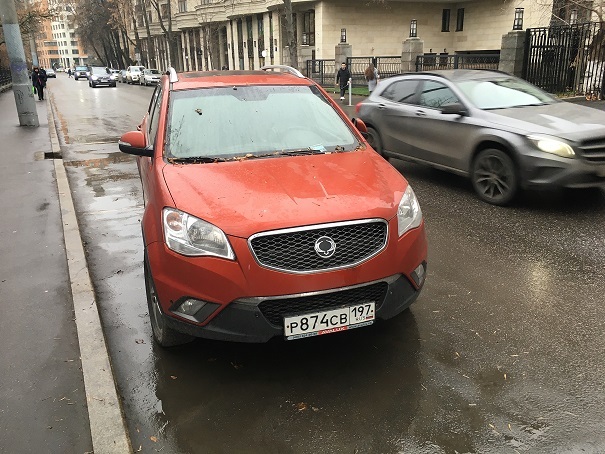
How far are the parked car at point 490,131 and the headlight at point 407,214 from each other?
3504 mm

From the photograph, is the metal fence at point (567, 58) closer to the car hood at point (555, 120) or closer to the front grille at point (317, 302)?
the car hood at point (555, 120)

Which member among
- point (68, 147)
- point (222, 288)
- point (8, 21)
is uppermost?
point (8, 21)

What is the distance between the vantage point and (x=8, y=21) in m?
15.3

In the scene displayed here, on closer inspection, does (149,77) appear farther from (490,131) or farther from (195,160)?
(195,160)

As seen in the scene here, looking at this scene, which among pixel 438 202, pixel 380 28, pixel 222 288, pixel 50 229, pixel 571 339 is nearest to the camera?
pixel 222 288

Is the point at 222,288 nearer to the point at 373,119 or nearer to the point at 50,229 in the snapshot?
the point at 50,229

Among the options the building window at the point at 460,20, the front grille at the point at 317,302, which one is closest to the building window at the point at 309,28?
the building window at the point at 460,20

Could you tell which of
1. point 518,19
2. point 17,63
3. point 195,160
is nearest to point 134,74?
point 518,19

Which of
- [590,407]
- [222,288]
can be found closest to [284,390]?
[222,288]

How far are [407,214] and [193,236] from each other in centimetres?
140

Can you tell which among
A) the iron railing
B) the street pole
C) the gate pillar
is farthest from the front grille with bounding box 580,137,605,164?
the iron railing

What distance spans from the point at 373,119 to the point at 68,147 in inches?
316

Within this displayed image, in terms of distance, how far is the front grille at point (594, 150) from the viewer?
20.4 feet

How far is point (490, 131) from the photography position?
6906 millimetres
